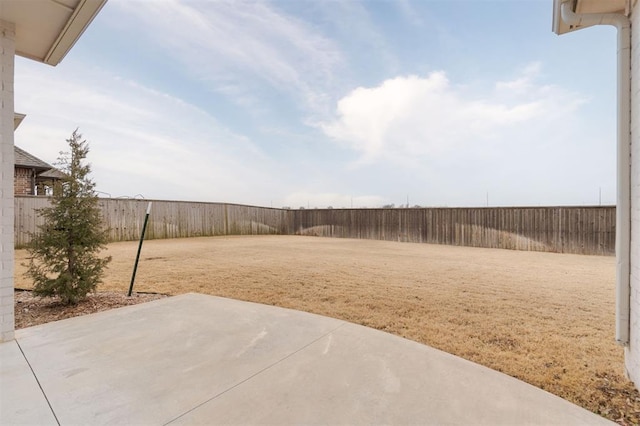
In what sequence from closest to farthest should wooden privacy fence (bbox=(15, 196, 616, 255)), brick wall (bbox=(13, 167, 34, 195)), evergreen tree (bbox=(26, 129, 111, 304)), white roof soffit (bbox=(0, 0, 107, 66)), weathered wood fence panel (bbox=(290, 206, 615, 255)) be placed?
1. white roof soffit (bbox=(0, 0, 107, 66))
2. evergreen tree (bbox=(26, 129, 111, 304))
3. weathered wood fence panel (bbox=(290, 206, 615, 255))
4. wooden privacy fence (bbox=(15, 196, 616, 255))
5. brick wall (bbox=(13, 167, 34, 195))

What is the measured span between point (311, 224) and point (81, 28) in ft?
54.6

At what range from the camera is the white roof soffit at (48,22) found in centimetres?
245

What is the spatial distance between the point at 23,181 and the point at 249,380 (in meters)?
18.0

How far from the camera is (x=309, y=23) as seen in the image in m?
8.45

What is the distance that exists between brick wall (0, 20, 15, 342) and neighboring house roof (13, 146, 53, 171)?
590 inches

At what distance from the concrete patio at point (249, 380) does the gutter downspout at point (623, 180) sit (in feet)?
3.11

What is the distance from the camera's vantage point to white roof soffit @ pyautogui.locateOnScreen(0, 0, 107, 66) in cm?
245

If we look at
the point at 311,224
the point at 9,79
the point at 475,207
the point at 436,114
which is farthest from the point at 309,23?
the point at 311,224

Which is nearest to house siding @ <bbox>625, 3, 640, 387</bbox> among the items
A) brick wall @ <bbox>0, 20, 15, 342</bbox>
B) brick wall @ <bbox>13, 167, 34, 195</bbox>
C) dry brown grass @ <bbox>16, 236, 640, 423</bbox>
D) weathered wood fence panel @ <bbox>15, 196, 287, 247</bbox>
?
dry brown grass @ <bbox>16, 236, 640, 423</bbox>

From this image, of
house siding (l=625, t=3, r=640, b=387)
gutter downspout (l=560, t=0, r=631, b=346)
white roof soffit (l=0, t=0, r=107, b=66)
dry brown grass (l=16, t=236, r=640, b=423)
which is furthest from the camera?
white roof soffit (l=0, t=0, r=107, b=66)

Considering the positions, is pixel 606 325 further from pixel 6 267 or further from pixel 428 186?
pixel 428 186

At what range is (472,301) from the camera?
4.04 m

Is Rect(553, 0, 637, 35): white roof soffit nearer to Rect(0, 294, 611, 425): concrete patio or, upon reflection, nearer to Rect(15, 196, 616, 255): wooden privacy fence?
Rect(0, 294, 611, 425): concrete patio

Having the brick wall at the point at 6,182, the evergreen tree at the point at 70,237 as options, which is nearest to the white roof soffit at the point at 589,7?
the brick wall at the point at 6,182
